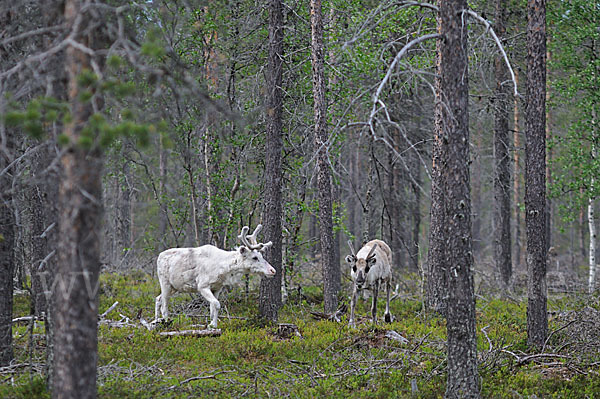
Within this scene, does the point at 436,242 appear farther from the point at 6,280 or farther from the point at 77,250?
the point at 77,250

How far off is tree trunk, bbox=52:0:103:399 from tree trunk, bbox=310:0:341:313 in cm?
770

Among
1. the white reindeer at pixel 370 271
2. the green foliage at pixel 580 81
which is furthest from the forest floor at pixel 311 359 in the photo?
the green foliage at pixel 580 81

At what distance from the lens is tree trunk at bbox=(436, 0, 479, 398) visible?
22.1 feet

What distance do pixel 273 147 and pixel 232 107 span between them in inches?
167

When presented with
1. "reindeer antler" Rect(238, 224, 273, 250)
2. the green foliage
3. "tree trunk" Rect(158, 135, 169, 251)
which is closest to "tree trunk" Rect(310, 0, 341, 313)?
"reindeer antler" Rect(238, 224, 273, 250)

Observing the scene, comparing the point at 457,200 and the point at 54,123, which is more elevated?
the point at 54,123

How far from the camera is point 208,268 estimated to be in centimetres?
1197

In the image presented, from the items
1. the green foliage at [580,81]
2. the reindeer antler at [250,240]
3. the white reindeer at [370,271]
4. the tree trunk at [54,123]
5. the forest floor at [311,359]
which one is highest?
the green foliage at [580,81]

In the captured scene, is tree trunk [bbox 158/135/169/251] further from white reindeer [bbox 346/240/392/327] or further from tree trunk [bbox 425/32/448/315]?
tree trunk [bbox 425/32/448/315]

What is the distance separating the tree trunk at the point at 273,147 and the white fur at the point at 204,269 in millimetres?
612

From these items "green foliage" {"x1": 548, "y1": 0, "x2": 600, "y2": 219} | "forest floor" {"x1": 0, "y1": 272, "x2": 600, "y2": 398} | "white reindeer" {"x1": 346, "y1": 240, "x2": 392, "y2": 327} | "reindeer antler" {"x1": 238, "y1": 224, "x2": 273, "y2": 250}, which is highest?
"green foliage" {"x1": 548, "y1": 0, "x2": 600, "y2": 219}

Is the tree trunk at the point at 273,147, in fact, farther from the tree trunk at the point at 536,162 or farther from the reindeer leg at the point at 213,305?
the tree trunk at the point at 536,162

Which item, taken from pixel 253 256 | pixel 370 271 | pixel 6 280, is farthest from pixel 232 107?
pixel 6 280

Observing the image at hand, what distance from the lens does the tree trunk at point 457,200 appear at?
265 inches
